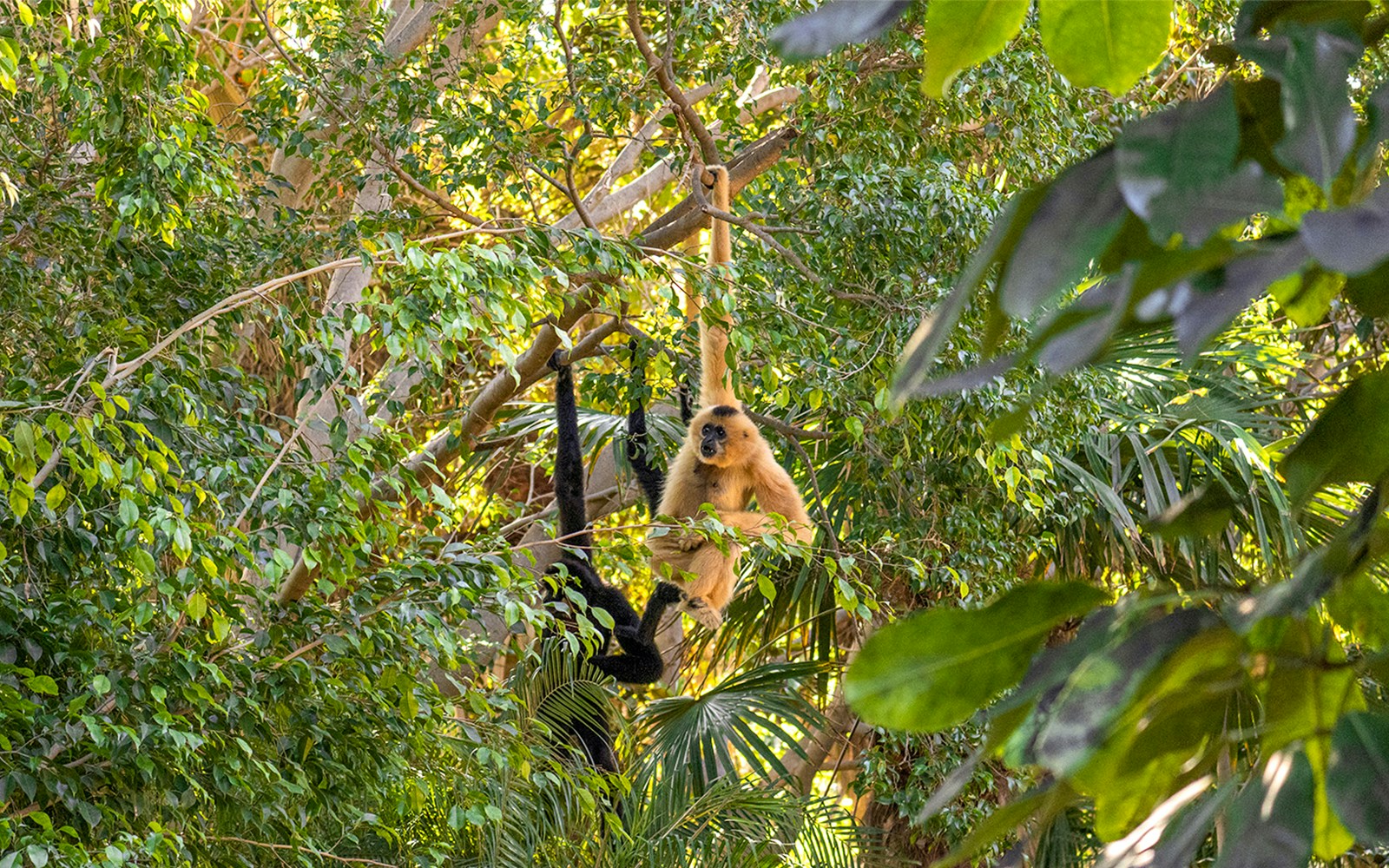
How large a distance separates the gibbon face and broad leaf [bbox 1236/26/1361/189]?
490cm

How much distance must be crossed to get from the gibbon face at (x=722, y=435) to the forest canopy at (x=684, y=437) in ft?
0.89

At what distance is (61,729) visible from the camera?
3.26 m

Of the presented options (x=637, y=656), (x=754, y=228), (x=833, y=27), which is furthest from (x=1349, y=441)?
(x=637, y=656)

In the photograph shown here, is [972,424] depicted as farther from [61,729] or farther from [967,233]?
[61,729]

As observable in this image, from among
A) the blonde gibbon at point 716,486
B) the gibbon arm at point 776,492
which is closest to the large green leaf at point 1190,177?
the blonde gibbon at point 716,486

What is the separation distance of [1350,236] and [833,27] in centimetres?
23

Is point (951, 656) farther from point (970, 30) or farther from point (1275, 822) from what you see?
point (970, 30)

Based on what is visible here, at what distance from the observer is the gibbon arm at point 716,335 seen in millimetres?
4699

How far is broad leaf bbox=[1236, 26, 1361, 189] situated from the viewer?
0.49m

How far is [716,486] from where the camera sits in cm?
586

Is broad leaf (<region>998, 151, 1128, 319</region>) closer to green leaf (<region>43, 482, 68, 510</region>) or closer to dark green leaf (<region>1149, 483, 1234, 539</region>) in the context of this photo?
dark green leaf (<region>1149, 483, 1234, 539</region>)

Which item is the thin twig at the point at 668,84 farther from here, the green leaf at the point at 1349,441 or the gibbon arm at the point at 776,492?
the green leaf at the point at 1349,441

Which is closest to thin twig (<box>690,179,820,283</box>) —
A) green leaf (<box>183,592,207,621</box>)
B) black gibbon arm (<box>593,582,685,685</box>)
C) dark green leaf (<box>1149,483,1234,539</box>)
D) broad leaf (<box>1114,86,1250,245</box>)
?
black gibbon arm (<box>593,582,685,685</box>)

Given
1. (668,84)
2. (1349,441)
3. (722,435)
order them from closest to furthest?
(1349,441), (668,84), (722,435)
